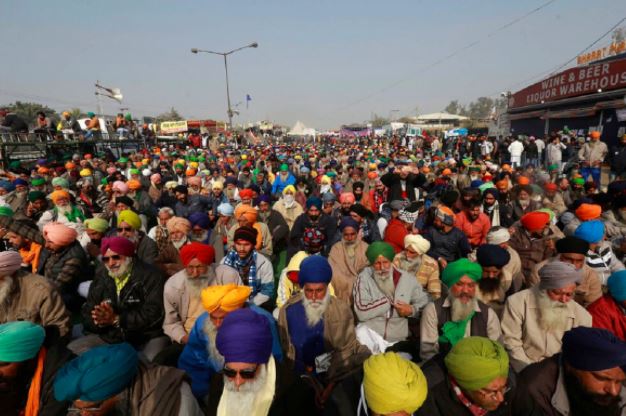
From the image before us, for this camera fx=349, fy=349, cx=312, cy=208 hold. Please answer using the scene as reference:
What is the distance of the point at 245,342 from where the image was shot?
2256 mm

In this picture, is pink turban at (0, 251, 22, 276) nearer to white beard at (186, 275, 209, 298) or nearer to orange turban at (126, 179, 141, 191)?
white beard at (186, 275, 209, 298)

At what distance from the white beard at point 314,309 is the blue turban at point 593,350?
1.85 metres

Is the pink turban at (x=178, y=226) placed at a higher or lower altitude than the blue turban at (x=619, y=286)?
higher

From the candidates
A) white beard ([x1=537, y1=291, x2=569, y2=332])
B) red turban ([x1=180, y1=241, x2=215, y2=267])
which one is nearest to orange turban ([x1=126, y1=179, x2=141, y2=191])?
red turban ([x1=180, y1=241, x2=215, y2=267])

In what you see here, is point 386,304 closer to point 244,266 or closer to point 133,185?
Answer: point 244,266

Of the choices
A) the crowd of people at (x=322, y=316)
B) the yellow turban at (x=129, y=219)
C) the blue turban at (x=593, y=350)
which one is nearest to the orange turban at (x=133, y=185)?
the crowd of people at (x=322, y=316)

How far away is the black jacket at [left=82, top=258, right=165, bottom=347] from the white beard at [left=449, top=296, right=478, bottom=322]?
116 inches

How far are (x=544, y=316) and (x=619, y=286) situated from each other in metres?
0.73

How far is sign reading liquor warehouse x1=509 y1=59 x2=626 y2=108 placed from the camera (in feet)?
56.5

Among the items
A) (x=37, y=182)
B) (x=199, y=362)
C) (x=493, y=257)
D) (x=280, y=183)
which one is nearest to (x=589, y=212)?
(x=493, y=257)

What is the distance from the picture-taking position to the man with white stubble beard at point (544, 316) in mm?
2994

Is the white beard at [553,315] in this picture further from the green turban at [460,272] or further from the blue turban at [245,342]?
the blue turban at [245,342]

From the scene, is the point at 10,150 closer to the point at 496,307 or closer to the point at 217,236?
the point at 217,236

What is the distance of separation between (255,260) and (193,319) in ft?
3.55
